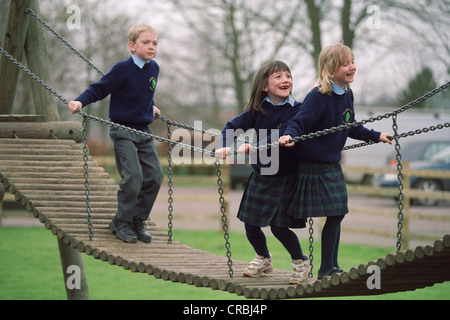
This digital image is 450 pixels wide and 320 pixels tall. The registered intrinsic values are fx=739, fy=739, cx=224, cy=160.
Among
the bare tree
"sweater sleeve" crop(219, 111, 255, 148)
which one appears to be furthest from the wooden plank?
the bare tree

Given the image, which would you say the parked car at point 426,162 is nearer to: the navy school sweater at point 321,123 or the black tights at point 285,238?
the black tights at point 285,238

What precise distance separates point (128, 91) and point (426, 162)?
477 inches

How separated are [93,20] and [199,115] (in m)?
4.28

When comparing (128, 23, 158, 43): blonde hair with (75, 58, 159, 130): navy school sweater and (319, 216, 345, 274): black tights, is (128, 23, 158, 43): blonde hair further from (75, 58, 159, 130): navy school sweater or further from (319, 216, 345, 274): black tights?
(319, 216, 345, 274): black tights

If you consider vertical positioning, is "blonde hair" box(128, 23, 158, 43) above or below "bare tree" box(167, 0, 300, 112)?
below

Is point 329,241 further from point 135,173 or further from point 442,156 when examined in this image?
point 442,156

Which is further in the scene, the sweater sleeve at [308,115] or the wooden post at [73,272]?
the wooden post at [73,272]

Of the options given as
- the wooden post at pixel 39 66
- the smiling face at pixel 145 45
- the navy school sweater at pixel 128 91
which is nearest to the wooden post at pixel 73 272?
the wooden post at pixel 39 66

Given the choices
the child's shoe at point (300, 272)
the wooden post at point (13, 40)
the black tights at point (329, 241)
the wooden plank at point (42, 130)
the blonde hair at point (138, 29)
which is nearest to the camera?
the black tights at point (329, 241)

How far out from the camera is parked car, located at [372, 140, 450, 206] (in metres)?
16.0

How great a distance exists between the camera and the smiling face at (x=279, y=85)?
447 centimetres

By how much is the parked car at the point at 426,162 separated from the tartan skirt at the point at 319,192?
11.8 meters

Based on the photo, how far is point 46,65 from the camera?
21.9 feet

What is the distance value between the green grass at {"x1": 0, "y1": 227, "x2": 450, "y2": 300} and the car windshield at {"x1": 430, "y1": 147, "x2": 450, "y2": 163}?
6281 mm
